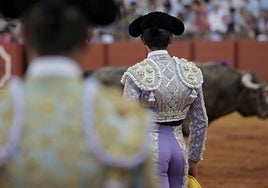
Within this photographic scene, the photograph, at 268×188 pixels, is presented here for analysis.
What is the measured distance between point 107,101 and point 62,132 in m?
0.12

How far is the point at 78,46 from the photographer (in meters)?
1.62

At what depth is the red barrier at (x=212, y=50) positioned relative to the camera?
45.7 feet

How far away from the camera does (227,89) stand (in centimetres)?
850

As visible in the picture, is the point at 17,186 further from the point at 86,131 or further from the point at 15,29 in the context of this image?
the point at 15,29

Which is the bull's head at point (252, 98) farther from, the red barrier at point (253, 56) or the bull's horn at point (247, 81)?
the red barrier at point (253, 56)

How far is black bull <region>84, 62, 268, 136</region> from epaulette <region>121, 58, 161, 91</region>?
4.54 metres

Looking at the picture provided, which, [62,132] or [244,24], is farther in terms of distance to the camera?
[244,24]

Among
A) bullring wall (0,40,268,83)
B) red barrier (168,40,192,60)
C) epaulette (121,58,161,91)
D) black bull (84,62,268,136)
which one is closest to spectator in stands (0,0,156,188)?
epaulette (121,58,161,91)

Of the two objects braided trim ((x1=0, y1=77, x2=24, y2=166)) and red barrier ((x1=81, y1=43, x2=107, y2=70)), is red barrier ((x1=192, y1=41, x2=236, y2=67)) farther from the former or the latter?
braided trim ((x1=0, y1=77, x2=24, y2=166))

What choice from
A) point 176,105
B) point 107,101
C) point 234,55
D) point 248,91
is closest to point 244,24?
point 234,55

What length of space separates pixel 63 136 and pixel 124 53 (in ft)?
41.4

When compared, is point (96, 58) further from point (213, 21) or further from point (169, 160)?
point (169, 160)

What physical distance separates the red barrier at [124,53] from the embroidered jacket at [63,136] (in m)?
12.3

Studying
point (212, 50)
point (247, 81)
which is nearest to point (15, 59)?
point (212, 50)
